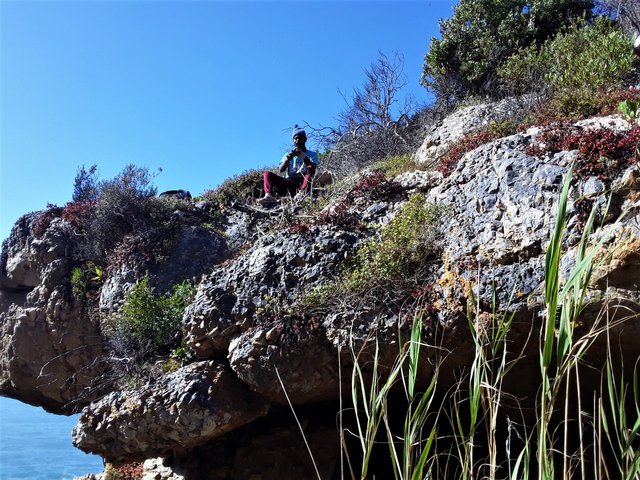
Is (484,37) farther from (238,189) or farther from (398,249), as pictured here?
(398,249)

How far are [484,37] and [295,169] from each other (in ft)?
22.0

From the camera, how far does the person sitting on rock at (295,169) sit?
10281 millimetres

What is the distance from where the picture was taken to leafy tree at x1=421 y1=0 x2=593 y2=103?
13766 mm

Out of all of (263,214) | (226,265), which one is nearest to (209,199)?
(263,214)

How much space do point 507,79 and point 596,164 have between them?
737cm

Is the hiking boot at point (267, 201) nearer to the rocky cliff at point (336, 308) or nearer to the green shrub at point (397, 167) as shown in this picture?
the rocky cliff at point (336, 308)

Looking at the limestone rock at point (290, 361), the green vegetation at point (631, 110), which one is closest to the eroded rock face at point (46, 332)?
the limestone rock at point (290, 361)

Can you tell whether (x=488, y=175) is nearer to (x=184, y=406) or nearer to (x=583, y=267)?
(x=184, y=406)

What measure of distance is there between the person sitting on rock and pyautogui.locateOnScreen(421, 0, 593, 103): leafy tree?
16.5 feet

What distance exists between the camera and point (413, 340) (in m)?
2.31

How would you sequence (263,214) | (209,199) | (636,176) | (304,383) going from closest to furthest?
(636,176)
(304,383)
(263,214)
(209,199)

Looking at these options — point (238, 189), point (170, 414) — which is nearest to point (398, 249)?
point (170, 414)

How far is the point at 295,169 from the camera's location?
10.7 metres

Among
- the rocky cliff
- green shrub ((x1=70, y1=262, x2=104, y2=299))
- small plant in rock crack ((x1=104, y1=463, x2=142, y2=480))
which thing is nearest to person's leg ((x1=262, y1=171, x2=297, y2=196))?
the rocky cliff
